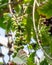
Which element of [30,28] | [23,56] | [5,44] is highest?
[30,28]

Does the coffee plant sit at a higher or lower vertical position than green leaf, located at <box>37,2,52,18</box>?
lower

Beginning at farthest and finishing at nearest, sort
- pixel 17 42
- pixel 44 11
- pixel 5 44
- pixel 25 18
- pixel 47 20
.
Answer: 1. pixel 5 44
2. pixel 17 42
3. pixel 25 18
4. pixel 47 20
5. pixel 44 11

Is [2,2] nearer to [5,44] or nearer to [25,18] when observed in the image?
[25,18]

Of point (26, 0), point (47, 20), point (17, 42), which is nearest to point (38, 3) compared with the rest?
point (47, 20)

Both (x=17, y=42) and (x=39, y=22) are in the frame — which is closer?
(x=39, y=22)

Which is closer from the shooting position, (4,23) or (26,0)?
(26,0)

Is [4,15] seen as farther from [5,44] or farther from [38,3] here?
[5,44]

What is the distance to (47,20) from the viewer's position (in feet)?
3.75

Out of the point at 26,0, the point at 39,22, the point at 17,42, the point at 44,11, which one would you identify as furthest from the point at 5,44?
the point at 44,11

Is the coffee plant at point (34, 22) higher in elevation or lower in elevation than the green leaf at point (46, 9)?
lower

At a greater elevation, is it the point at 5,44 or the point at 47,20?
the point at 47,20

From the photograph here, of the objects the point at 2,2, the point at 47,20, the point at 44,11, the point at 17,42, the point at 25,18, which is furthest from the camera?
the point at 17,42

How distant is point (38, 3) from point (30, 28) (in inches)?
4.3

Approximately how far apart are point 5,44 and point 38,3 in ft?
3.32
